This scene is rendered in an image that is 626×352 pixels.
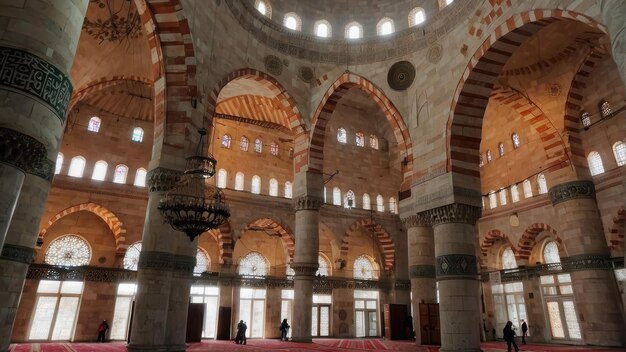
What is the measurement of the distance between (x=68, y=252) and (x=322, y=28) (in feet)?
35.9

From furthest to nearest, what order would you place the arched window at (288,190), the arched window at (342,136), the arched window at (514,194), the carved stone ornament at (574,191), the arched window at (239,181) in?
the arched window at (342,136), the arched window at (288,190), the arched window at (239,181), the arched window at (514,194), the carved stone ornament at (574,191)

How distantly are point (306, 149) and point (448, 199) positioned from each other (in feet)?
15.1

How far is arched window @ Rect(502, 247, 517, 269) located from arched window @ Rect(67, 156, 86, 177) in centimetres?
1586

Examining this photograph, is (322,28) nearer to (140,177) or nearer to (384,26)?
(384,26)

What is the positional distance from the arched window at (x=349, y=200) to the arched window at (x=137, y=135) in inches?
330

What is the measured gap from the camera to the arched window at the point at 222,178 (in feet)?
51.1

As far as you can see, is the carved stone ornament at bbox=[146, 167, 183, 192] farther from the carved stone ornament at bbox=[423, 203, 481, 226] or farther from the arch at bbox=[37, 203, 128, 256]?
the arch at bbox=[37, 203, 128, 256]

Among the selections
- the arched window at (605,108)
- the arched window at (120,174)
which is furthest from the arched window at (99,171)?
the arched window at (605,108)

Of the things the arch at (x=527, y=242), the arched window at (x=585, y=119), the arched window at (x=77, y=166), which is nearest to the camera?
the arched window at (x=585, y=119)

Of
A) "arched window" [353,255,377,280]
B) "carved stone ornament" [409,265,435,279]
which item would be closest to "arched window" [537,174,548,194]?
"carved stone ornament" [409,265,435,279]

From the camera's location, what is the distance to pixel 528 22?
7.64 meters

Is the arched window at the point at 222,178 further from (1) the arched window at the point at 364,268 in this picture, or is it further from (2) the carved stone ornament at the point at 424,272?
(2) the carved stone ornament at the point at 424,272

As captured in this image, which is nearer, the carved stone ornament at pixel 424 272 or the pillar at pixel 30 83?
the pillar at pixel 30 83

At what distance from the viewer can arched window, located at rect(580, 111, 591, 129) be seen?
12314mm
